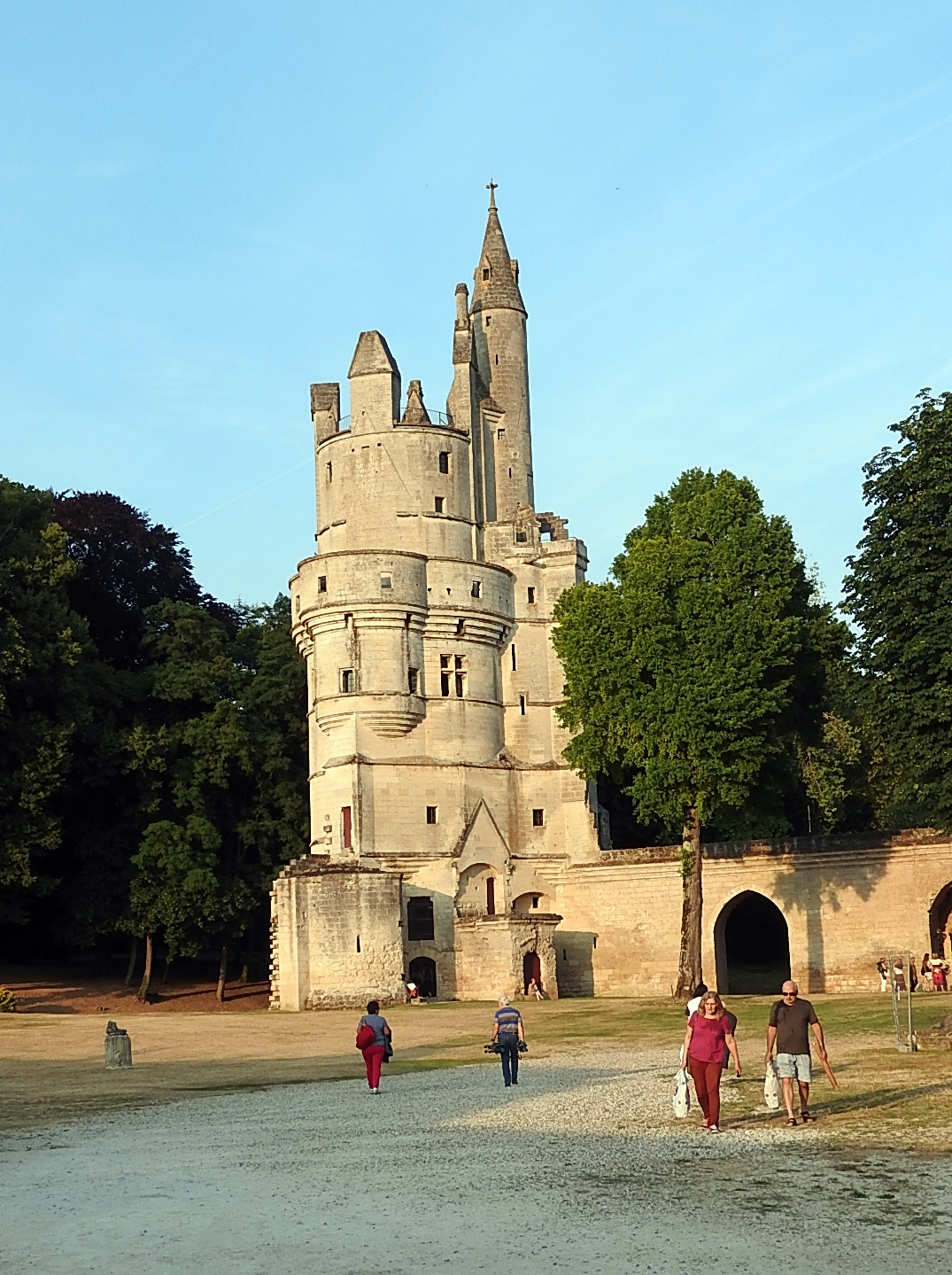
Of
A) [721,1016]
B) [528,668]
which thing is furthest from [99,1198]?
[528,668]

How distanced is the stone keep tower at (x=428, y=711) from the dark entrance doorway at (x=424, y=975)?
64mm

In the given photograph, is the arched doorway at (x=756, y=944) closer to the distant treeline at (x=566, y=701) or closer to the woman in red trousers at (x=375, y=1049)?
the distant treeline at (x=566, y=701)

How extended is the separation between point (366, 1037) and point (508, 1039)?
2185 mm

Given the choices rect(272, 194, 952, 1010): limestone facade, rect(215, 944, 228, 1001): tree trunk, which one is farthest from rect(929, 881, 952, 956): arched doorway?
rect(215, 944, 228, 1001): tree trunk

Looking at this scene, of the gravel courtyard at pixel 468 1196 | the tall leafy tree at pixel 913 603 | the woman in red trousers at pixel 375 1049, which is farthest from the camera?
the tall leafy tree at pixel 913 603

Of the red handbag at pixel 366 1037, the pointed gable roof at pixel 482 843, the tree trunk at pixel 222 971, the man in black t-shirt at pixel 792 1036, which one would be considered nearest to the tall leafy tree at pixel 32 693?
the tree trunk at pixel 222 971

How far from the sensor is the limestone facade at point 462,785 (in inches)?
2132

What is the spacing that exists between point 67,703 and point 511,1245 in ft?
150

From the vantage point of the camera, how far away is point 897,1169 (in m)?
16.0

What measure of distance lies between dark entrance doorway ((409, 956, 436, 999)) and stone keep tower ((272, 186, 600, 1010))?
0.21 feet

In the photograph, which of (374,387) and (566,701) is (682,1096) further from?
(374,387)

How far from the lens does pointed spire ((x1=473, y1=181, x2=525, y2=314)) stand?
224 feet

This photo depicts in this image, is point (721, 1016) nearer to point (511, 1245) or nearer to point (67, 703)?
point (511, 1245)

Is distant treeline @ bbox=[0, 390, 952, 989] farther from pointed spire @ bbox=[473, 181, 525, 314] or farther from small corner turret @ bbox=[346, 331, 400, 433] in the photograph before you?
pointed spire @ bbox=[473, 181, 525, 314]
